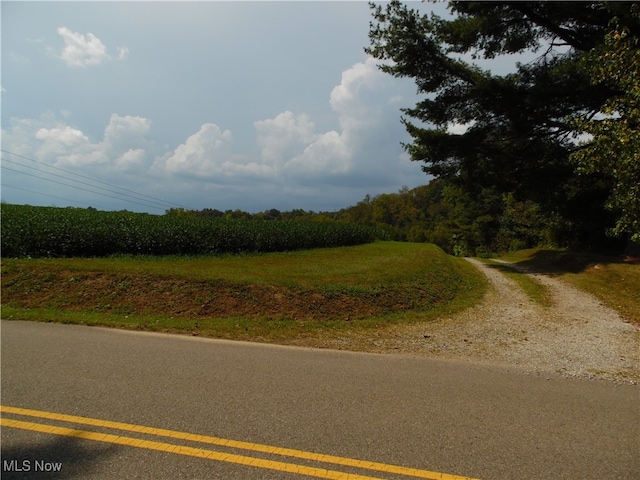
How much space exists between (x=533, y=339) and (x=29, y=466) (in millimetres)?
8780

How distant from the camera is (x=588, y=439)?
147 inches

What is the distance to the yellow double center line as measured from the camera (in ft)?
10.3

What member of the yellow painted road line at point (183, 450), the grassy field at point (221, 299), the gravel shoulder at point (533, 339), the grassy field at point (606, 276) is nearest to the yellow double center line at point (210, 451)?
the yellow painted road line at point (183, 450)

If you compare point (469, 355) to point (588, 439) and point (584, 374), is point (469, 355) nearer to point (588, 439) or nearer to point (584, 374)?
point (584, 374)

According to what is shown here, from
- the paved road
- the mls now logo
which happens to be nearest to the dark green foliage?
the paved road

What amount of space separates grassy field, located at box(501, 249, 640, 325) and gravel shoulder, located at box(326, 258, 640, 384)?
2.15 feet

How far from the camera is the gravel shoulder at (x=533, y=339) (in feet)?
21.0

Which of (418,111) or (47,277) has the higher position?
(418,111)

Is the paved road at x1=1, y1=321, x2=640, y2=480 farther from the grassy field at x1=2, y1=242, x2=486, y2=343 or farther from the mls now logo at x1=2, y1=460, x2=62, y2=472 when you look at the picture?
the grassy field at x1=2, y1=242, x2=486, y2=343

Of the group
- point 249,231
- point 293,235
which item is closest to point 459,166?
point 293,235

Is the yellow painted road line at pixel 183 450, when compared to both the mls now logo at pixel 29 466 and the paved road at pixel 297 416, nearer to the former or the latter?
the paved road at pixel 297 416

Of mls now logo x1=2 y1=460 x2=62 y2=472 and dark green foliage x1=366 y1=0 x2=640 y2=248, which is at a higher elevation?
dark green foliage x1=366 y1=0 x2=640 y2=248

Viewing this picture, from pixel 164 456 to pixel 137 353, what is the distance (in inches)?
125

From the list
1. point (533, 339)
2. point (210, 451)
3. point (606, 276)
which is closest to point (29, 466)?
point (210, 451)
